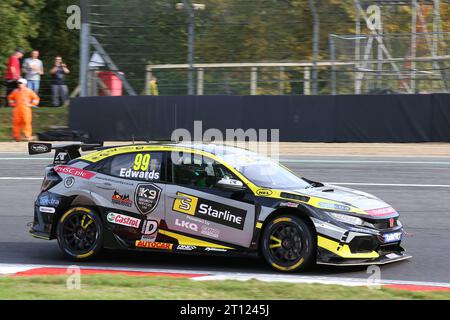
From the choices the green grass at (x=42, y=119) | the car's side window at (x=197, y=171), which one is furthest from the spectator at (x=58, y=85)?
the car's side window at (x=197, y=171)

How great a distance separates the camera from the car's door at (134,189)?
30.0 feet

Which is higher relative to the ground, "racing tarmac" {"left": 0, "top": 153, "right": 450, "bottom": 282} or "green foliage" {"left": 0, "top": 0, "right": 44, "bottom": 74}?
"green foliage" {"left": 0, "top": 0, "right": 44, "bottom": 74}

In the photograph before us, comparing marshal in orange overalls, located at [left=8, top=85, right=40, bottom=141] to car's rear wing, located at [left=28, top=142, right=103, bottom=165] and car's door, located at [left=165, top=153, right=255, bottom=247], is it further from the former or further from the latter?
car's door, located at [left=165, top=153, right=255, bottom=247]

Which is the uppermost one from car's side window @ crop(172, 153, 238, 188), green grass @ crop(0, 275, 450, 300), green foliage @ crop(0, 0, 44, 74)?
green foliage @ crop(0, 0, 44, 74)

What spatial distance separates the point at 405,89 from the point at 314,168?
18.8ft

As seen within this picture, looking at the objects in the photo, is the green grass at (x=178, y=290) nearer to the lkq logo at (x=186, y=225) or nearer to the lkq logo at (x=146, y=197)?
the lkq logo at (x=186, y=225)

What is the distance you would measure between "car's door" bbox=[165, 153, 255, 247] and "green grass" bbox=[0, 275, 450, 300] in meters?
1.05

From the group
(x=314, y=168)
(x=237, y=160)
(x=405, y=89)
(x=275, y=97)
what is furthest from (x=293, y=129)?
(x=237, y=160)

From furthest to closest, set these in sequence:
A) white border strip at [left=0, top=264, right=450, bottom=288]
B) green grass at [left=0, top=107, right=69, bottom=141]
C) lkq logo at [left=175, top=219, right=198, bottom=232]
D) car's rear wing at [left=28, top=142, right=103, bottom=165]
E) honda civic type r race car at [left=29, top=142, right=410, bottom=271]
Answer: green grass at [left=0, top=107, right=69, bottom=141] → car's rear wing at [left=28, top=142, right=103, bottom=165] → lkq logo at [left=175, top=219, right=198, bottom=232] → honda civic type r race car at [left=29, top=142, right=410, bottom=271] → white border strip at [left=0, top=264, right=450, bottom=288]

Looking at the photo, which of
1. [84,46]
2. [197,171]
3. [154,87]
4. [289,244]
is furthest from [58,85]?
[289,244]

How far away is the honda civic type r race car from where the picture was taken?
8578 millimetres

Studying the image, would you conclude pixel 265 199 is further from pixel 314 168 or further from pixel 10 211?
pixel 314 168

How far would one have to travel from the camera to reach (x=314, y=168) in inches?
684

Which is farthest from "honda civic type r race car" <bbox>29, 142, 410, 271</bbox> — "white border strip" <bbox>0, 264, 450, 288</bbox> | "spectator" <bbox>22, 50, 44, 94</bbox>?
"spectator" <bbox>22, 50, 44, 94</bbox>
